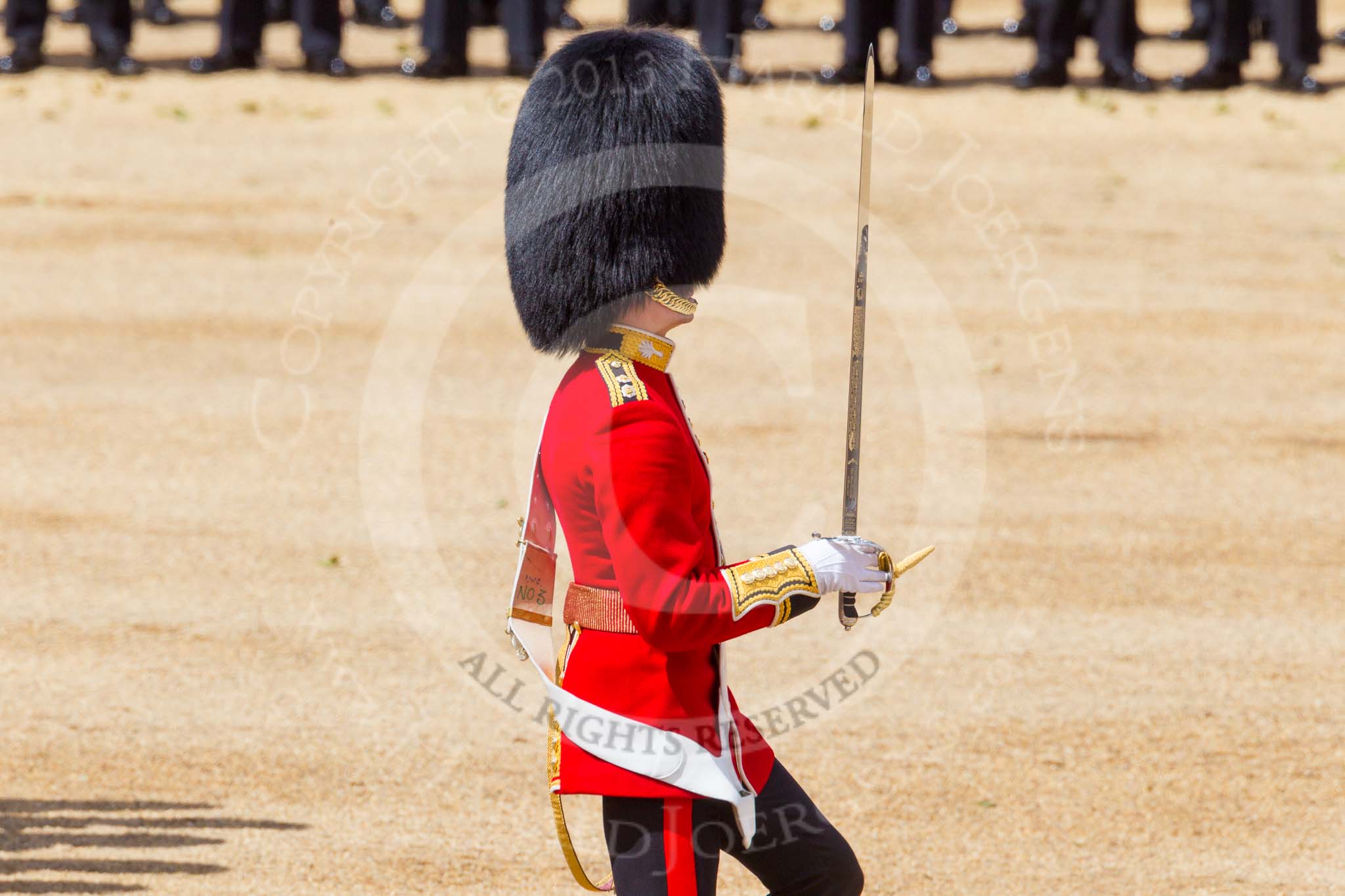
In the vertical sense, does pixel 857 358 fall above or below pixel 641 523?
above

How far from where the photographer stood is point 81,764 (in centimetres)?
554

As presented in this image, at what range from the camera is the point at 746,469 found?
899 cm

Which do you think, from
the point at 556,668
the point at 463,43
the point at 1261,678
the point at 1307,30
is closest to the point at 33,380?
the point at 463,43

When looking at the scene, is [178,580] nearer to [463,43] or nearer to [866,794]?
[866,794]

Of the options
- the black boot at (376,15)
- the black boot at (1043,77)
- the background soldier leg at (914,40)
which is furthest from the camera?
the black boot at (376,15)

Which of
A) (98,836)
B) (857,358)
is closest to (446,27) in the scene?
(98,836)

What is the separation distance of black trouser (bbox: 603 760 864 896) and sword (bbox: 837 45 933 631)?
1.18ft

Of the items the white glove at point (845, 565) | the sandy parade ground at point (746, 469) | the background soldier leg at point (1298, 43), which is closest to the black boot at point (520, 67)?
the sandy parade ground at point (746, 469)

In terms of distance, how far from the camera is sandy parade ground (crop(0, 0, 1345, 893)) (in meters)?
5.31

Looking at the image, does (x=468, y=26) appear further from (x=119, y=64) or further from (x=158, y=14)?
(x=158, y=14)

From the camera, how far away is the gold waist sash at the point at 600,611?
2998 mm

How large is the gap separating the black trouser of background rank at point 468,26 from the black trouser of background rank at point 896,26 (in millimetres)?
2453

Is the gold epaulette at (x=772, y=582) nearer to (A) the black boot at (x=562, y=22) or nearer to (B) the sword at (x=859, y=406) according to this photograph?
(B) the sword at (x=859, y=406)

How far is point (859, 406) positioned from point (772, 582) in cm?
39
